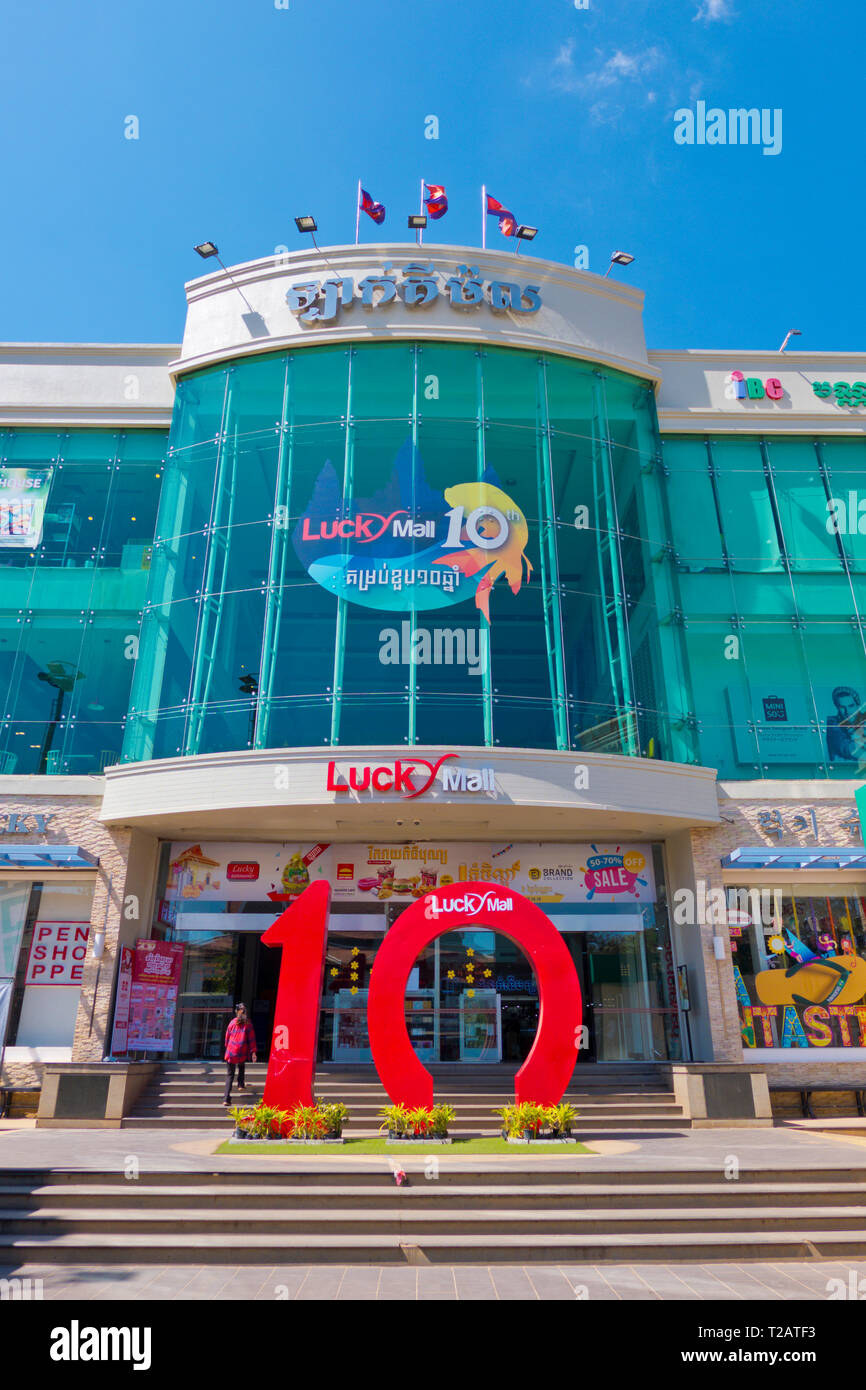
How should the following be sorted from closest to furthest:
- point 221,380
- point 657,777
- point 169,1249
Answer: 1. point 169,1249
2. point 657,777
3. point 221,380

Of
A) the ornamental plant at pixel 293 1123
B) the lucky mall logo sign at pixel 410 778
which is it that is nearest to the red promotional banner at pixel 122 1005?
the lucky mall logo sign at pixel 410 778

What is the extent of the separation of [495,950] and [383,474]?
10.1 meters

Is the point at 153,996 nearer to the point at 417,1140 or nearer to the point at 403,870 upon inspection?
the point at 403,870

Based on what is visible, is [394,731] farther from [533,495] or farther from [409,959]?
[409,959]

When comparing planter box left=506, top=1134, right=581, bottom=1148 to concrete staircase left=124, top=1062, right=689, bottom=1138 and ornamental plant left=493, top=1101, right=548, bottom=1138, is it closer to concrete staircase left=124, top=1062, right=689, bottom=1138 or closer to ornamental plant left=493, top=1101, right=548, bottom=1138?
ornamental plant left=493, top=1101, right=548, bottom=1138

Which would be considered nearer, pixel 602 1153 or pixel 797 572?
pixel 602 1153

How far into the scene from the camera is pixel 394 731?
20766mm

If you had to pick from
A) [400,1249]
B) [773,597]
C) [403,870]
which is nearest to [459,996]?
[403,870]

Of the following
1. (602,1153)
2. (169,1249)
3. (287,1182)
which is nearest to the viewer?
(169,1249)

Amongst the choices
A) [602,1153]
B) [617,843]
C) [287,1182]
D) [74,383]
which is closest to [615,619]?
[617,843]

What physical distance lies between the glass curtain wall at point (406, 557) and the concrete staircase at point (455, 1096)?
19.5 feet

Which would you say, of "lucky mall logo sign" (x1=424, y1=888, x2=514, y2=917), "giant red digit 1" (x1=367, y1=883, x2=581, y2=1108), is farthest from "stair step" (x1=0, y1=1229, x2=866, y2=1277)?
"lucky mall logo sign" (x1=424, y1=888, x2=514, y2=917)

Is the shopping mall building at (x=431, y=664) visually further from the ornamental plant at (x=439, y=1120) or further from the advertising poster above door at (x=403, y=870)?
the ornamental plant at (x=439, y=1120)

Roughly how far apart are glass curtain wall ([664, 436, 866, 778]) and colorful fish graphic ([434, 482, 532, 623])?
3.85 metres
